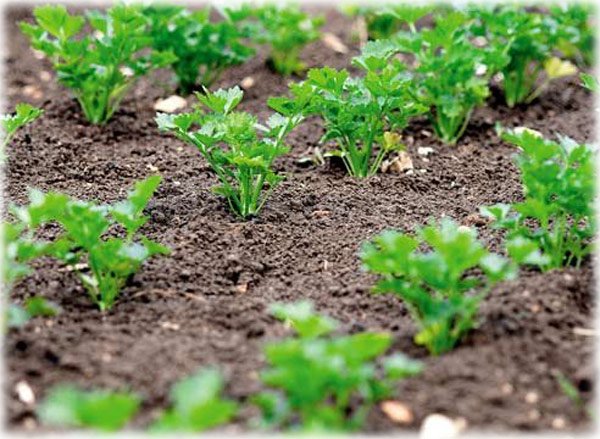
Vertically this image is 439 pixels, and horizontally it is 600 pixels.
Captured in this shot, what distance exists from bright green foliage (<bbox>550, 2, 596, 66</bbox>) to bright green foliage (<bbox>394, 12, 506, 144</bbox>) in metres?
0.60

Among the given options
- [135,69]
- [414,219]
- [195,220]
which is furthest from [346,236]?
[135,69]

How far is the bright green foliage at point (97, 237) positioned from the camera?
3.14 meters

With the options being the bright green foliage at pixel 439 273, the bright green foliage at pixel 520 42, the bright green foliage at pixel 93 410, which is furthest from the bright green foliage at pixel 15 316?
the bright green foliage at pixel 520 42

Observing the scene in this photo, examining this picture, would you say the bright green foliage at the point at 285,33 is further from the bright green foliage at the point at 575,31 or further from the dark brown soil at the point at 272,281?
the bright green foliage at the point at 575,31

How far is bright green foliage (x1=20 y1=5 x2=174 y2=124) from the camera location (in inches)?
189

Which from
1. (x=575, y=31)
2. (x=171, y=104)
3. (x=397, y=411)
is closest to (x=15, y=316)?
(x=397, y=411)

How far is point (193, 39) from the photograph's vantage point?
5.34 m

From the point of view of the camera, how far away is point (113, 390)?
2877 mm

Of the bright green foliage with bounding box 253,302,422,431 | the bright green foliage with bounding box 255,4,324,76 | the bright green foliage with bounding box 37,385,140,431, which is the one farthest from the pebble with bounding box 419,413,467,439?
the bright green foliage with bounding box 255,4,324,76

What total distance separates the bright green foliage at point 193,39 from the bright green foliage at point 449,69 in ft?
3.28

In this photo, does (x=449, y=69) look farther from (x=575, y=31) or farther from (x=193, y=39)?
(x=193, y=39)

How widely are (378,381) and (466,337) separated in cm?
44

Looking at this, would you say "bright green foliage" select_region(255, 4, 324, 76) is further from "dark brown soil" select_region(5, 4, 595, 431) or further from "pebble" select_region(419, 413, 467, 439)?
"pebble" select_region(419, 413, 467, 439)

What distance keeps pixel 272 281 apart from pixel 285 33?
2.43m
